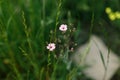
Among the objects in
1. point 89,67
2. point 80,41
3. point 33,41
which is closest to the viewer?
point 33,41

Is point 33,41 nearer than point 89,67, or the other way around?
point 33,41

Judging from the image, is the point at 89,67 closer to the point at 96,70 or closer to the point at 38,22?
the point at 96,70

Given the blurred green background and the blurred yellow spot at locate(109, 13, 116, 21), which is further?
the blurred yellow spot at locate(109, 13, 116, 21)

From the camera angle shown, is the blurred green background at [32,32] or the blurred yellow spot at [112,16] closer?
the blurred green background at [32,32]

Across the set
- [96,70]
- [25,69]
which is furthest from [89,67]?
[25,69]

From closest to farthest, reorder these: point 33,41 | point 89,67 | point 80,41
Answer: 1. point 33,41
2. point 89,67
3. point 80,41

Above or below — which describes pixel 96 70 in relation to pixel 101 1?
below

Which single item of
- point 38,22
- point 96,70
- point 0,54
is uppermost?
point 38,22

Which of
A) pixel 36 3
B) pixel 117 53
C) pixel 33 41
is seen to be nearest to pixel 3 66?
pixel 33 41

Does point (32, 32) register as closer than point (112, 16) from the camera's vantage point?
Yes

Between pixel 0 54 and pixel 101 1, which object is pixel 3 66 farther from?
pixel 101 1
